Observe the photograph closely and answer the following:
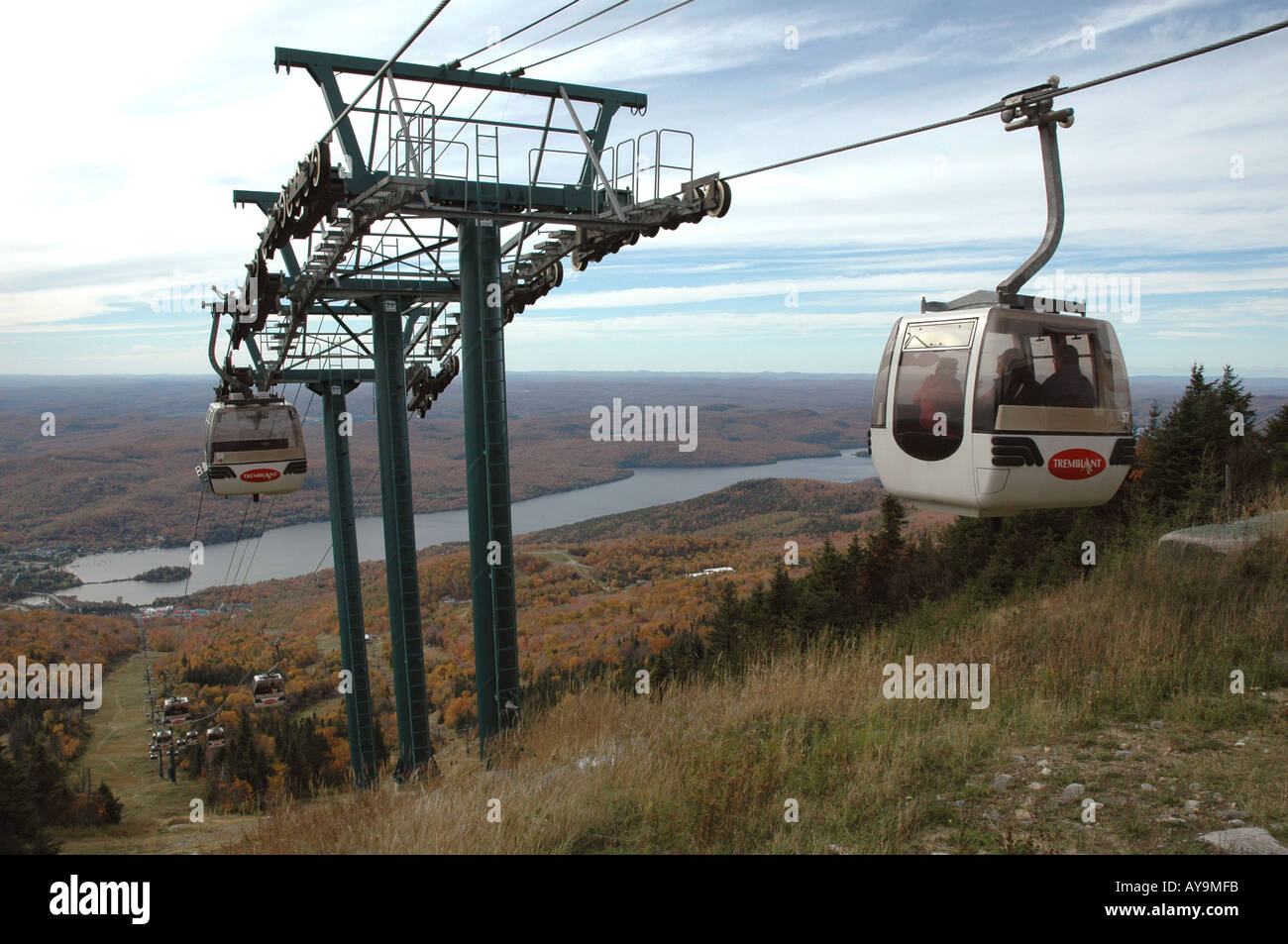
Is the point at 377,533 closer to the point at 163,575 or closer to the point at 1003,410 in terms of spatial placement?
the point at 163,575

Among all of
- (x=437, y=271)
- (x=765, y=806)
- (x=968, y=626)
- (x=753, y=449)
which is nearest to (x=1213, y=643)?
(x=968, y=626)

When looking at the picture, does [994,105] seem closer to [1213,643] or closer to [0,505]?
[1213,643]

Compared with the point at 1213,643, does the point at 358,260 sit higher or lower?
higher

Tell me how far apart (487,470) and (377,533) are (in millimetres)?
120416

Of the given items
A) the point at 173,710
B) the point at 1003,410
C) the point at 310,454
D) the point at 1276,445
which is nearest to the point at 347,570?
the point at 173,710

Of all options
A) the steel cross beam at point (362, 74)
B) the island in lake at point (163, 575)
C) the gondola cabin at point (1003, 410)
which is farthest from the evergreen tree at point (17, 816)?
the island in lake at point (163, 575)

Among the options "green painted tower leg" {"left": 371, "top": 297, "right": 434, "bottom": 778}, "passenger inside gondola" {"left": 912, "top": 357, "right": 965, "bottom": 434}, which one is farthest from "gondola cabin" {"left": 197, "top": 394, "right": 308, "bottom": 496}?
"passenger inside gondola" {"left": 912, "top": 357, "right": 965, "bottom": 434}

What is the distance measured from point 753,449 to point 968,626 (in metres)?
109
